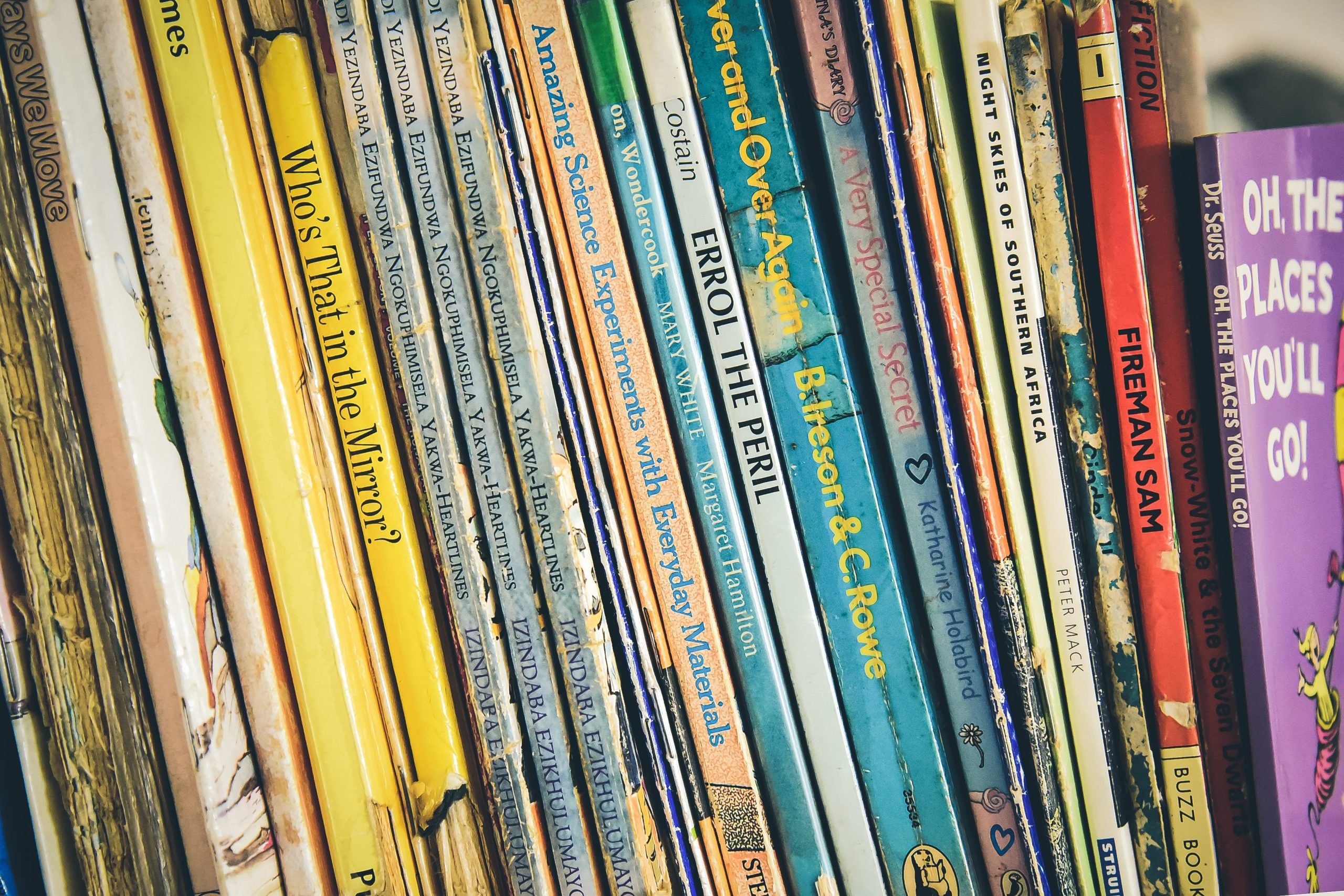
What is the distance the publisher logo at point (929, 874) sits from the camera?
0.41 metres

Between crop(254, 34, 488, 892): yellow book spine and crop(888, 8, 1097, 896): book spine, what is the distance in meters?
0.34

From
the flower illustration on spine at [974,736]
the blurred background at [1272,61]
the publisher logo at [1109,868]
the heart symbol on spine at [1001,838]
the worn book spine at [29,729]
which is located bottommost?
the publisher logo at [1109,868]

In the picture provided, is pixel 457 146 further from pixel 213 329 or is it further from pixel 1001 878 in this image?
pixel 1001 878

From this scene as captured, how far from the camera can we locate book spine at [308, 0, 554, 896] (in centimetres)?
37

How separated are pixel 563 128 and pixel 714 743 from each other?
387 mm

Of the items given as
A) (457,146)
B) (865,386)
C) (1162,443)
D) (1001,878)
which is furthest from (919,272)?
(1001,878)

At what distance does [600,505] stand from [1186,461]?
378mm

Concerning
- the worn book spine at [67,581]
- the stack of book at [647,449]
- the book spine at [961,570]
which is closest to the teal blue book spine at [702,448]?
the stack of book at [647,449]

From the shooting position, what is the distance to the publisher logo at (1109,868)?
410 millimetres

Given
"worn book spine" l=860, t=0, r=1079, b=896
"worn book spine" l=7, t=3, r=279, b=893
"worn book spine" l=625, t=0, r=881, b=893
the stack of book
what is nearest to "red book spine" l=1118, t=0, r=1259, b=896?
the stack of book

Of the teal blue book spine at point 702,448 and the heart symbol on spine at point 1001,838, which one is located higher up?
the teal blue book spine at point 702,448

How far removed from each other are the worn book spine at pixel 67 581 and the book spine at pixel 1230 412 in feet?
→ 2.23

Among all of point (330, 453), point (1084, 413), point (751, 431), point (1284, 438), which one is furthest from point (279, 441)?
point (1284, 438)

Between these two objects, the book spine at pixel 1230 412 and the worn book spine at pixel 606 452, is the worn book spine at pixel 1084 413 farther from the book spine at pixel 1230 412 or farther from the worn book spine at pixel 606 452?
the worn book spine at pixel 606 452
